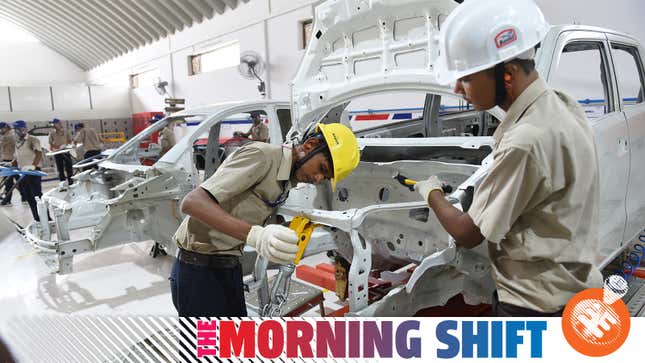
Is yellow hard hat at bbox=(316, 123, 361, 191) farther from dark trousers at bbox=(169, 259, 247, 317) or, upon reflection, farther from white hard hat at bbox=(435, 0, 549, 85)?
dark trousers at bbox=(169, 259, 247, 317)

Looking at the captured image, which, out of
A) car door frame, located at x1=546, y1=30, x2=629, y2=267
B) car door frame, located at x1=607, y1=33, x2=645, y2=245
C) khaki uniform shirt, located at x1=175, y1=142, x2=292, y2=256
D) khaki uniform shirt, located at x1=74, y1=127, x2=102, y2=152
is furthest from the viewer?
khaki uniform shirt, located at x1=74, y1=127, x2=102, y2=152

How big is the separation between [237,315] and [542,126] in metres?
1.59

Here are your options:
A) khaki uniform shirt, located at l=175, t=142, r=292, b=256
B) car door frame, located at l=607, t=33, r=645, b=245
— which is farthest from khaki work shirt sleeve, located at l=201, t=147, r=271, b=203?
car door frame, located at l=607, t=33, r=645, b=245

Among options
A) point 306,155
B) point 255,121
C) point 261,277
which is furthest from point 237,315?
point 255,121

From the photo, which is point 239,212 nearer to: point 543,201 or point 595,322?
point 543,201

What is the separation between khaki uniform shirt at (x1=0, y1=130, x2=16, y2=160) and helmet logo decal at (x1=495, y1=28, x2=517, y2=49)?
946 cm

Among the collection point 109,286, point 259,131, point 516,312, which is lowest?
point 109,286

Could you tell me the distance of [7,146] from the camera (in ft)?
Answer: 27.1

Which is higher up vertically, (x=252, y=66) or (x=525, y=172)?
(x=252, y=66)

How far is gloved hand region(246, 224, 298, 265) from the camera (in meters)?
1.64

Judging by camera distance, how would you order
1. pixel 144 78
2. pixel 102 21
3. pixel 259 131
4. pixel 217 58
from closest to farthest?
pixel 259 131 < pixel 217 58 < pixel 102 21 < pixel 144 78

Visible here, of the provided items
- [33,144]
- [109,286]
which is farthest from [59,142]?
[109,286]

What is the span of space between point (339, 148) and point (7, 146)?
29.0 feet

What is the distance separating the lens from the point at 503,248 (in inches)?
53.5
